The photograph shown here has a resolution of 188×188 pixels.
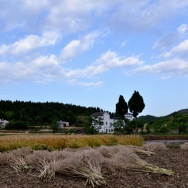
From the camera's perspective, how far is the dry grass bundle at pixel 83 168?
22.0ft

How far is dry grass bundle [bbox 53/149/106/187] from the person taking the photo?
672 centimetres

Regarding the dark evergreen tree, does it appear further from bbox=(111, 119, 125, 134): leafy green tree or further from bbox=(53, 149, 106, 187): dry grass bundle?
bbox=(53, 149, 106, 187): dry grass bundle

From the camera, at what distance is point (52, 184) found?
6566 millimetres

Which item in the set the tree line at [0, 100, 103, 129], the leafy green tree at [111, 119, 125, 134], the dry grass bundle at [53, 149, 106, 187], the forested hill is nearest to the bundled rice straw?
the dry grass bundle at [53, 149, 106, 187]

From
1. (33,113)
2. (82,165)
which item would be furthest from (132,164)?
(33,113)

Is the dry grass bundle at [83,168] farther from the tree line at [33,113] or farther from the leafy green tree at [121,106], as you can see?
the leafy green tree at [121,106]

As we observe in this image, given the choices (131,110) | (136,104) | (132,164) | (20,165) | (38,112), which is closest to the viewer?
(132,164)

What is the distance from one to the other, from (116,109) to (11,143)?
5341 centimetres

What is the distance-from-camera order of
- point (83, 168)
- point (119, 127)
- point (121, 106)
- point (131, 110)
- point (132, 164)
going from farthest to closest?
point (121, 106)
point (131, 110)
point (119, 127)
point (132, 164)
point (83, 168)

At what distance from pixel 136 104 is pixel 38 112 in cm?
4240

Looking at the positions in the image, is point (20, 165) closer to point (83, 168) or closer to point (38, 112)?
point (83, 168)

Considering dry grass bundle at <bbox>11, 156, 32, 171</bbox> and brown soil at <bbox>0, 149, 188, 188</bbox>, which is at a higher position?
dry grass bundle at <bbox>11, 156, 32, 171</bbox>

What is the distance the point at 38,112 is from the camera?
9319cm

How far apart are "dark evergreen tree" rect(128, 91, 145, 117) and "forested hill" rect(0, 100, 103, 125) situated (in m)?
23.2
